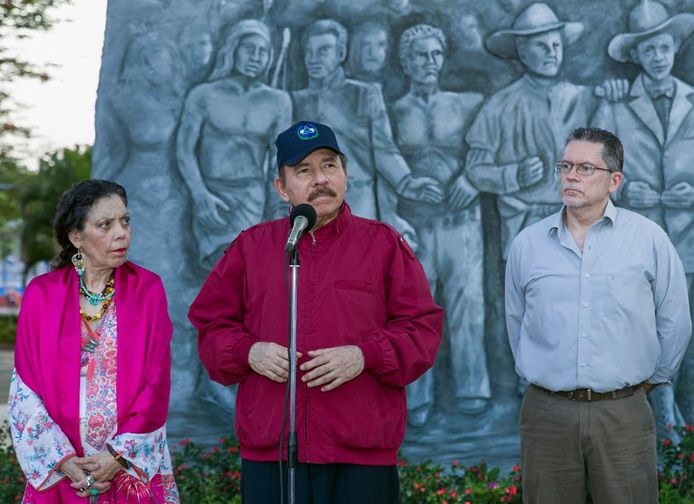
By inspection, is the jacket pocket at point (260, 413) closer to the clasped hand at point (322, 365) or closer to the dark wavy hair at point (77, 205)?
the clasped hand at point (322, 365)

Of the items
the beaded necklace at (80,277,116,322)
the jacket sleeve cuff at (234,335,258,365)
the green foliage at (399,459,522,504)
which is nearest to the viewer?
the jacket sleeve cuff at (234,335,258,365)

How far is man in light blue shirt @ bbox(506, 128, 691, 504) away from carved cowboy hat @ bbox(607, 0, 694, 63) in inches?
109

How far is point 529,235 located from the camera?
4.04 m

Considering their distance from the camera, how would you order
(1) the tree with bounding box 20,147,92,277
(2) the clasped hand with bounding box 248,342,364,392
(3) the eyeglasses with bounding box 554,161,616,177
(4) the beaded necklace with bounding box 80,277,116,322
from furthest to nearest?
(1) the tree with bounding box 20,147,92,277
(3) the eyeglasses with bounding box 554,161,616,177
(4) the beaded necklace with bounding box 80,277,116,322
(2) the clasped hand with bounding box 248,342,364,392

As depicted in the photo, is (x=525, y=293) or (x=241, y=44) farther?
(x=241, y=44)

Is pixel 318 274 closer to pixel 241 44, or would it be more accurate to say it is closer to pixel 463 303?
pixel 463 303

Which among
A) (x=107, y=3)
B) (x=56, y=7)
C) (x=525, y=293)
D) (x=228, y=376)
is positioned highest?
(x=56, y=7)

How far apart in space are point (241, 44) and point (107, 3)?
1.01 meters

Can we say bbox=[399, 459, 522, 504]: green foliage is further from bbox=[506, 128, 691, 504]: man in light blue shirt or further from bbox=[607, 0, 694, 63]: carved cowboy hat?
bbox=[607, 0, 694, 63]: carved cowboy hat

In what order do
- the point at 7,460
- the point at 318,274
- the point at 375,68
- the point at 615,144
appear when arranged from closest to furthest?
1. the point at 318,274
2. the point at 615,144
3. the point at 7,460
4. the point at 375,68

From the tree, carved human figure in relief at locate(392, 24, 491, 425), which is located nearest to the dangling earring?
carved human figure in relief at locate(392, 24, 491, 425)

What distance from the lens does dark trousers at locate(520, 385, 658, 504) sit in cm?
374

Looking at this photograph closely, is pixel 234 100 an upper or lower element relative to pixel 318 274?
upper

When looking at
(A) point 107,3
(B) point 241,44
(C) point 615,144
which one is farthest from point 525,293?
(A) point 107,3
